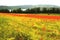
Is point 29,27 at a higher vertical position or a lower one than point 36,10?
lower

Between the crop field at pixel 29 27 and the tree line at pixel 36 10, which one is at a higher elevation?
the tree line at pixel 36 10

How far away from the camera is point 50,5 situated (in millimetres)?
3139

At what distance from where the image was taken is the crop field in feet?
9.14

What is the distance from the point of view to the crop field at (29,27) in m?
2.79

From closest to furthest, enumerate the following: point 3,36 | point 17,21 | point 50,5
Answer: point 3,36 → point 17,21 → point 50,5

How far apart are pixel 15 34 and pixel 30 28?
0.94ft

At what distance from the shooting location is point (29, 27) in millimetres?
2881

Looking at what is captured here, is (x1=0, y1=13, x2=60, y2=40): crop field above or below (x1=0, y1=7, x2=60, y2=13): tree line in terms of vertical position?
below

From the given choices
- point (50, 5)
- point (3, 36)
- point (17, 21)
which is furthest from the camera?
point (50, 5)

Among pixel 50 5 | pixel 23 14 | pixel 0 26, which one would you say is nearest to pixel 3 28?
pixel 0 26

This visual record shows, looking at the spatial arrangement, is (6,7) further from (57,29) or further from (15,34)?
(57,29)

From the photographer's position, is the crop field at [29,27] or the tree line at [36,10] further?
the tree line at [36,10]

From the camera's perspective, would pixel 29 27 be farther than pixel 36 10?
No

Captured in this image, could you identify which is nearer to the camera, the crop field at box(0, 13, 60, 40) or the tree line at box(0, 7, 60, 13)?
the crop field at box(0, 13, 60, 40)
